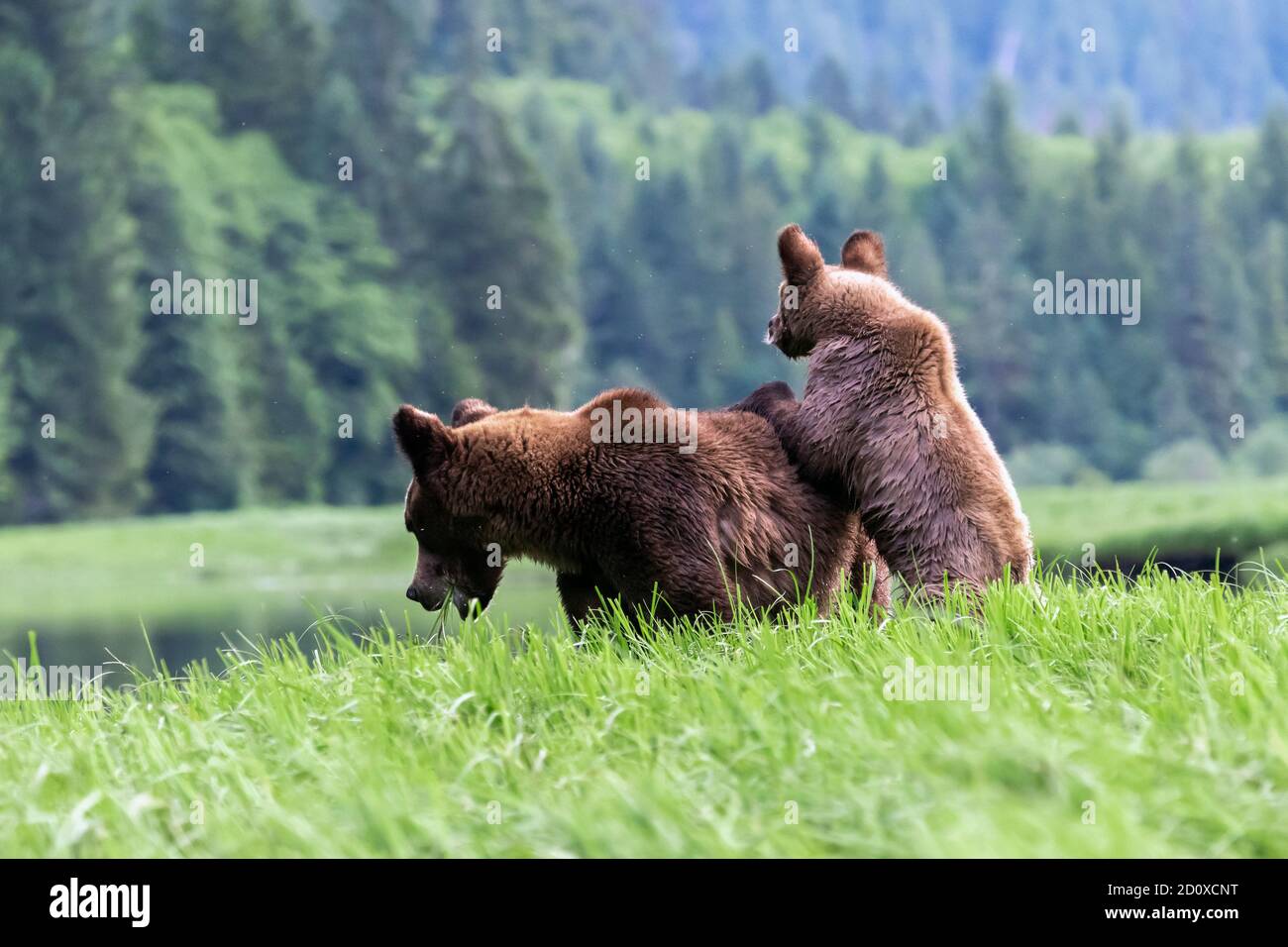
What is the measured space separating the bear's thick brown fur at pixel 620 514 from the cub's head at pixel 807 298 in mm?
345

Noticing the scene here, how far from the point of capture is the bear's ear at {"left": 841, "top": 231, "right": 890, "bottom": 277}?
614 cm

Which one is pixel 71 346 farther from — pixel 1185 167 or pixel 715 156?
pixel 1185 167

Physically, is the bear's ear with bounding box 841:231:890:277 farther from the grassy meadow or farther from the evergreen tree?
the evergreen tree

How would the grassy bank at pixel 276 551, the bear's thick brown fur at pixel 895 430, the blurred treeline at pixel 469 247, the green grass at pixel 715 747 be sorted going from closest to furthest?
the green grass at pixel 715 747
the bear's thick brown fur at pixel 895 430
the grassy bank at pixel 276 551
the blurred treeline at pixel 469 247

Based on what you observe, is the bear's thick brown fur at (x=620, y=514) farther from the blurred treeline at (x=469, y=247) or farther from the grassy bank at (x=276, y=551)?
the blurred treeline at (x=469, y=247)

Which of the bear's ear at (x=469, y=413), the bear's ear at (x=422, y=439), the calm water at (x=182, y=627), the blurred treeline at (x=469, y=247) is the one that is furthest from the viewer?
the blurred treeline at (x=469, y=247)

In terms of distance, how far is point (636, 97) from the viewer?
8781 cm

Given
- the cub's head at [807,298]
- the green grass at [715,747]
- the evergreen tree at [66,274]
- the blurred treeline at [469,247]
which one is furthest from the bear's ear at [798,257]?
the blurred treeline at [469,247]

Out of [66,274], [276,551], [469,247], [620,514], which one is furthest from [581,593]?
[469,247]

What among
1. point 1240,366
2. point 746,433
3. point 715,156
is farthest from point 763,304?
point 746,433

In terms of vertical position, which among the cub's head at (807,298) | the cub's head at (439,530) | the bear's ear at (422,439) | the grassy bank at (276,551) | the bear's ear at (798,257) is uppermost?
the bear's ear at (798,257)

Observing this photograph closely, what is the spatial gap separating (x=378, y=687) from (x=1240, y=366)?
6205 cm

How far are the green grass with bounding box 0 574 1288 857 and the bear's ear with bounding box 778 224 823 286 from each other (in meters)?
1.36

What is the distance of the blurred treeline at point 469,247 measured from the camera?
45.2 meters
